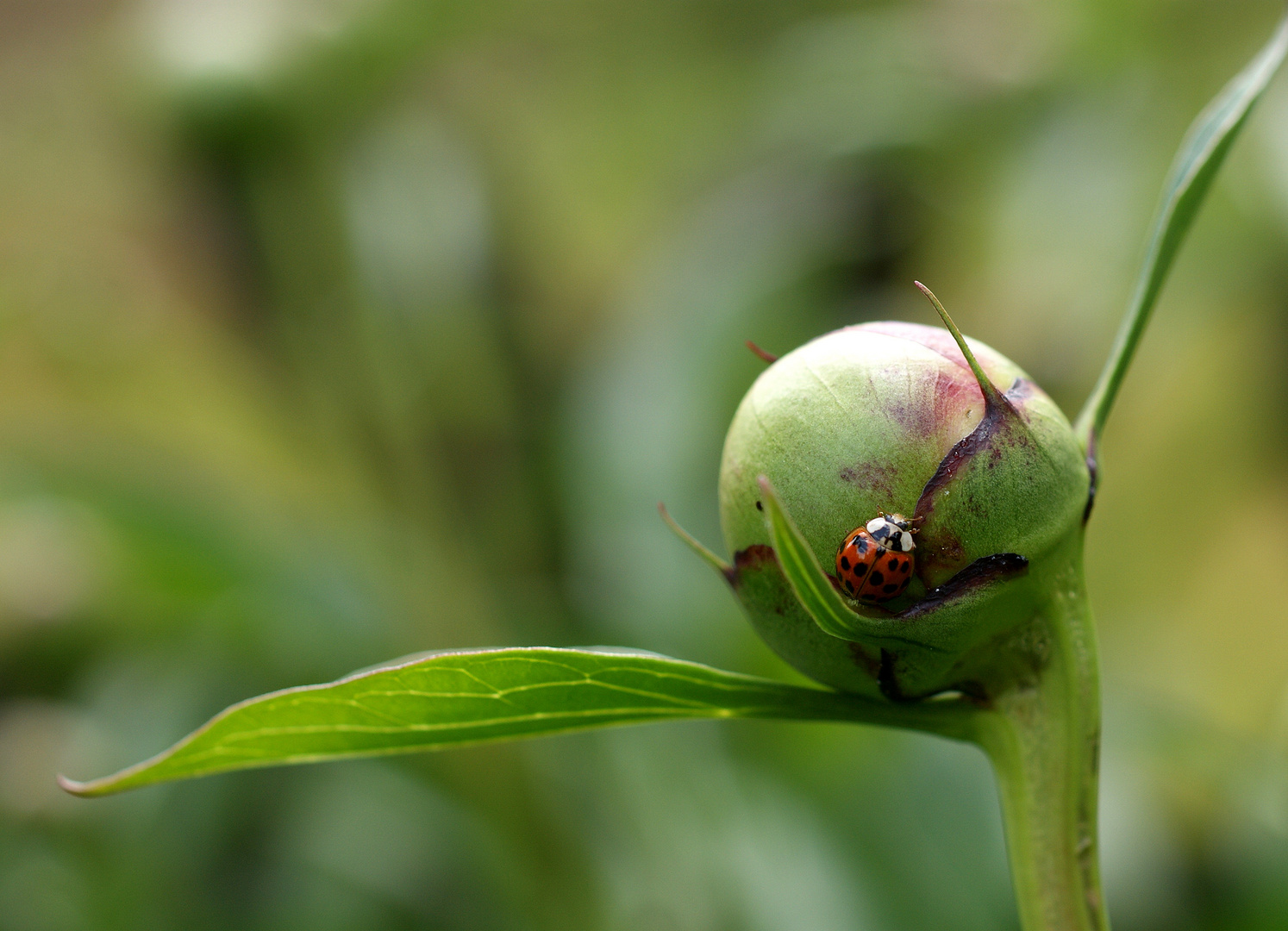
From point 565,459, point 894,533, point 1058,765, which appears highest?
point 894,533

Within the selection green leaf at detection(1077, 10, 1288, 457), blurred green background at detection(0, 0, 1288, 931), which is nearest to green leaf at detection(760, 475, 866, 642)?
green leaf at detection(1077, 10, 1288, 457)

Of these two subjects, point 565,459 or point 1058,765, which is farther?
point 565,459

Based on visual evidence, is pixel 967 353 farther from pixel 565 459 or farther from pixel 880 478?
pixel 565 459

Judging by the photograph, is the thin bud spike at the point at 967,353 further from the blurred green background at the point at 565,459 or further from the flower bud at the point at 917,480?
the blurred green background at the point at 565,459

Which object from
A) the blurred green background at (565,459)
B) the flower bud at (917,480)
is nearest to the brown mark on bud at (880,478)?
the flower bud at (917,480)

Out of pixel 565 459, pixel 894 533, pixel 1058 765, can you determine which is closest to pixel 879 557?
pixel 894 533

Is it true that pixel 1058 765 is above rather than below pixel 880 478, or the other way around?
below

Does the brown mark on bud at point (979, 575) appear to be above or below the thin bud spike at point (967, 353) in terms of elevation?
below
